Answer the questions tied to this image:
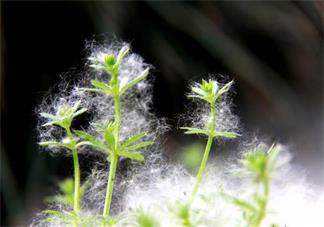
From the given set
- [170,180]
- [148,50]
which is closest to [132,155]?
[170,180]

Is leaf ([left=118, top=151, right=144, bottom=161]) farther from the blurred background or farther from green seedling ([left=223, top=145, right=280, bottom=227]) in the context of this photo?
the blurred background

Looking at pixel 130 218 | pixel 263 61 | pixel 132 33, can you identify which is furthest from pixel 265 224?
pixel 263 61

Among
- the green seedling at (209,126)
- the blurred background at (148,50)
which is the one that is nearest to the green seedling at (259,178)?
the green seedling at (209,126)

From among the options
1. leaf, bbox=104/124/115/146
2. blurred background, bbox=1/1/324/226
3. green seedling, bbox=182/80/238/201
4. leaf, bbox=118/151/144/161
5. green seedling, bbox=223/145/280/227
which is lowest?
green seedling, bbox=223/145/280/227

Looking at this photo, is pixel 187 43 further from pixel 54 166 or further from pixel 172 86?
pixel 54 166

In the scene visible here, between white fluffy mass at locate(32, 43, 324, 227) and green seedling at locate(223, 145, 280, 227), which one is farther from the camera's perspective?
white fluffy mass at locate(32, 43, 324, 227)

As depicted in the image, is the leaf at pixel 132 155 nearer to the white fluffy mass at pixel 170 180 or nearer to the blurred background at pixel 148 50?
the white fluffy mass at pixel 170 180

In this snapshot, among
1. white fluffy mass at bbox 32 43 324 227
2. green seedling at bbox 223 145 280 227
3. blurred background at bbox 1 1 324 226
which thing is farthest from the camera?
blurred background at bbox 1 1 324 226

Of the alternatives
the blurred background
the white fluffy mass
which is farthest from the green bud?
the blurred background
